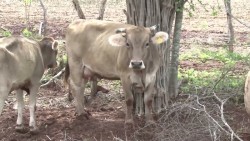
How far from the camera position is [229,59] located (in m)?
12.9

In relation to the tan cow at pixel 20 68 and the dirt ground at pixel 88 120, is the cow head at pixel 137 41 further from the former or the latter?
the tan cow at pixel 20 68

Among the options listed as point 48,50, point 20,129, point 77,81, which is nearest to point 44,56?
point 48,50

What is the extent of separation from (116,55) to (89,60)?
63cm

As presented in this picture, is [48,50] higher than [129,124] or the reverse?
higher

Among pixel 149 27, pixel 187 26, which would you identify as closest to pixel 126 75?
pixel 149 27

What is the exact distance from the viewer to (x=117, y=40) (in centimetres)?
783

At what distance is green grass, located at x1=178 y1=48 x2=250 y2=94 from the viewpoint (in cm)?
918

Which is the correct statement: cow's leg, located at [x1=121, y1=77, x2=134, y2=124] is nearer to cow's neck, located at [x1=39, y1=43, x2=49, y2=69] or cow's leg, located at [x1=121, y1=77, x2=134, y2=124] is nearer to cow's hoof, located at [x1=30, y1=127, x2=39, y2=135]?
cow's hoof, located at [x1=30, y1=127, x2=39, y2=135]

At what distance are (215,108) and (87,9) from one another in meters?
15.6

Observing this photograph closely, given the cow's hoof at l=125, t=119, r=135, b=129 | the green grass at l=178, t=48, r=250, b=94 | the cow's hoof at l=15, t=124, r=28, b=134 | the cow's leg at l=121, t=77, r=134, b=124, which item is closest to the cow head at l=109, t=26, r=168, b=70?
the cow's leg at l=121, t=77, r=134, b=124

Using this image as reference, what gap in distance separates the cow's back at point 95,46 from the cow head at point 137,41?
0.23 meters

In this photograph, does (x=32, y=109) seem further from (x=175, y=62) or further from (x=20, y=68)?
(x=175, y=62)

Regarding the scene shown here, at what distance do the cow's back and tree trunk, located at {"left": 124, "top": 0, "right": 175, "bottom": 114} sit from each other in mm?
337

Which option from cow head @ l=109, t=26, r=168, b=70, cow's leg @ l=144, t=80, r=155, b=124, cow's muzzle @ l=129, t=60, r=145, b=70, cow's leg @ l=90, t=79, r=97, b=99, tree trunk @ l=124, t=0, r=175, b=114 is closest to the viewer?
cow's muzzle @ l=129, t=60, r=145, b=70
